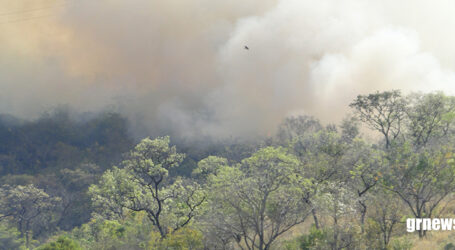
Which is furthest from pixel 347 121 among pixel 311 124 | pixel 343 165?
pixel 343 165

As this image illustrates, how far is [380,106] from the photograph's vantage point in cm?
6500

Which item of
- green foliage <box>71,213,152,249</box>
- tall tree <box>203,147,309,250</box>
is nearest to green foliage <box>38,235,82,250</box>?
green foliage <box>71,213,152,249</box>

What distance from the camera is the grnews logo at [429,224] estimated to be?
35656 mm

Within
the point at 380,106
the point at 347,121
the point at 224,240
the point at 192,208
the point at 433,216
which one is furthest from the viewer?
the point at 347,121

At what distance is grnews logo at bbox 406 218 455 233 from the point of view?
117 ft

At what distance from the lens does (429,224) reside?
123 feet

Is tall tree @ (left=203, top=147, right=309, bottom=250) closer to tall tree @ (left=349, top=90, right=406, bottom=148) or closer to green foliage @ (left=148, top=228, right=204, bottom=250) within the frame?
green foliage @ (left=148, top=228, right=204, bottom=250)

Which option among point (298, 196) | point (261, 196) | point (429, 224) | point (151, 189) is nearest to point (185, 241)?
point (261, 196)

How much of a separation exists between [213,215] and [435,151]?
2314cm

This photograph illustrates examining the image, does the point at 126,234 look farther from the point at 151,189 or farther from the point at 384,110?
the point at 384,110

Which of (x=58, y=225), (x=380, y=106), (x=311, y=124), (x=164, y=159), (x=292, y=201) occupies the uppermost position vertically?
(x=311, y=124)

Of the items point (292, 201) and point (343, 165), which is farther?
point (343, 165)

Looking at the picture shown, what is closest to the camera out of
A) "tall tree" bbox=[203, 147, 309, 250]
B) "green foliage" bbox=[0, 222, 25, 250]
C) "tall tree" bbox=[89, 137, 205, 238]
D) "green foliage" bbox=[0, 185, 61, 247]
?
"tall tree" bbox=[203, 147, 309, 250]

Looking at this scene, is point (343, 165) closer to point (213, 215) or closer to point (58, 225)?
point (213, 215)
